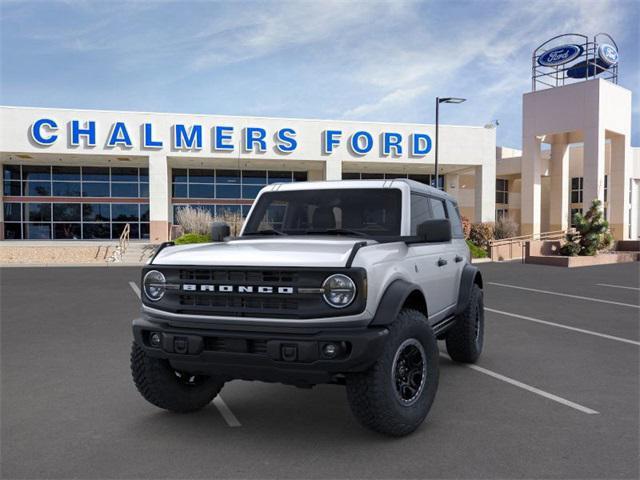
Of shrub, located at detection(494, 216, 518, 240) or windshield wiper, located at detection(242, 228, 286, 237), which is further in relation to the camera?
shrub, located at detection(494, 216, 518, 240)

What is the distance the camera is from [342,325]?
3766 millimetres

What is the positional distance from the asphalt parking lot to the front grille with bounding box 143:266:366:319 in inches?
40.4

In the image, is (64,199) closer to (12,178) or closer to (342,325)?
Answer: (12,178)

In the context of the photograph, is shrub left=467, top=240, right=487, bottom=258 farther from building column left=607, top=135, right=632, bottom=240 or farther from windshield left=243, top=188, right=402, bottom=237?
windshield left=243, top=188, right=402, bottom=237

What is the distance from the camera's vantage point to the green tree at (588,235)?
78.5ft

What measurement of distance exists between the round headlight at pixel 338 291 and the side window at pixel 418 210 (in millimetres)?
1545

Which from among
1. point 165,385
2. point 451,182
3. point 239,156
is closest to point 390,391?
point 165,385

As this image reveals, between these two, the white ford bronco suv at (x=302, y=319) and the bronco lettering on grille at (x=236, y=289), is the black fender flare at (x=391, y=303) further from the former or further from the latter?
the bronco lettering on grille at (x=236, y=289)

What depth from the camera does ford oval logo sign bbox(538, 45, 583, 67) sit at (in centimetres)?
3291

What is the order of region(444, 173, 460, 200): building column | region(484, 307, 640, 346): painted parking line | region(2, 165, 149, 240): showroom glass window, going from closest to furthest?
region(484, 307, 640, 346): painted parking line < region(2, 165, 149, 240): showroom glass window < region(444, 173, 460, 200): building column

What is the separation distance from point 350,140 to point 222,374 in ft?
100

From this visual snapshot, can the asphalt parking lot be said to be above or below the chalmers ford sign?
below

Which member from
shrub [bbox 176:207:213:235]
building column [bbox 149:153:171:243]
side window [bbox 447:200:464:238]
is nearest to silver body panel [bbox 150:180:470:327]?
side window [bbox 447:200:464:238]

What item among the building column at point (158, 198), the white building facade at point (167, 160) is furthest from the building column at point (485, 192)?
the building column at point (158, 198)
